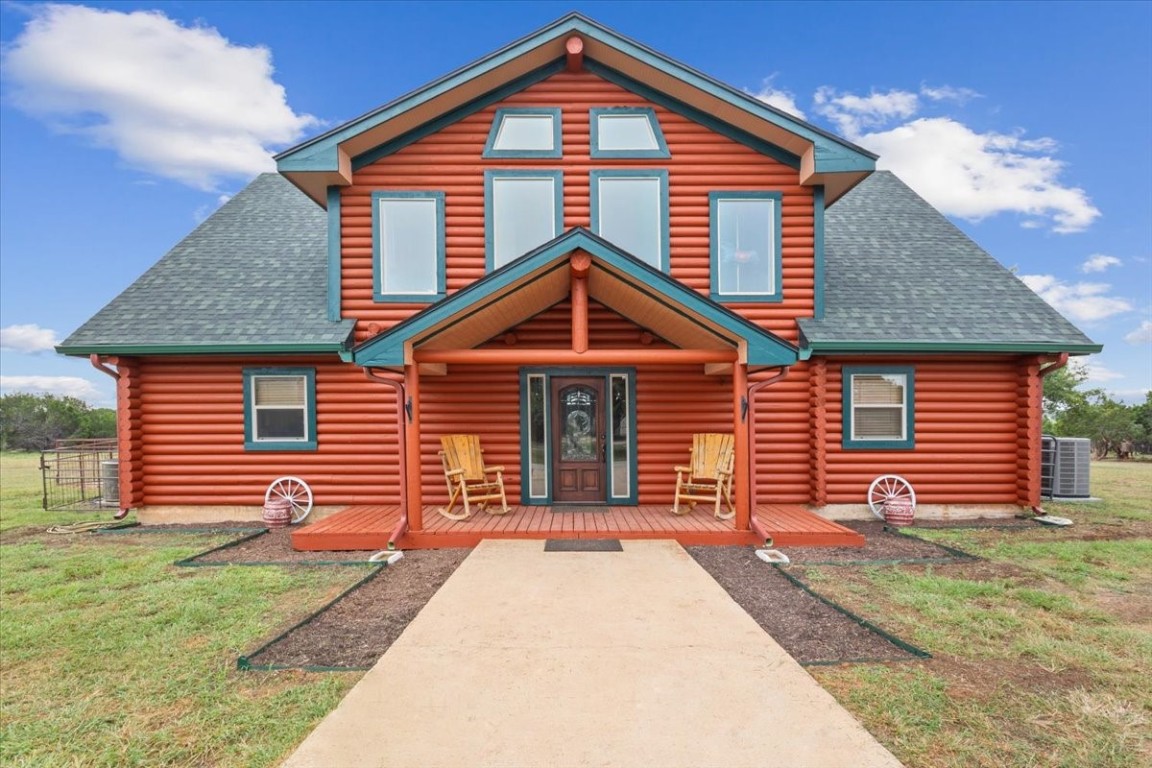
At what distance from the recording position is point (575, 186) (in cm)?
849

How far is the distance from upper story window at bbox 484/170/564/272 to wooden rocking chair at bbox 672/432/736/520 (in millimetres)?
3796

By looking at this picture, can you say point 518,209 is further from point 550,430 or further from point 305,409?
point 305,409

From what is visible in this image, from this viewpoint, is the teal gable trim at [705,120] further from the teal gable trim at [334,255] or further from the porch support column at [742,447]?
the teal gable trim at [334,255]

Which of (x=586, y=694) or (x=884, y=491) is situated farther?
(x=884, y=491)

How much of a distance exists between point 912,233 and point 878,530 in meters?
5.86

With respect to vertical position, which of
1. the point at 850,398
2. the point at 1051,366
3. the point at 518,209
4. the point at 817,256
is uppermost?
the point at 518,209

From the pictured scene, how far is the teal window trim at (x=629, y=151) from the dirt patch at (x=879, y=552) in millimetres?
5866

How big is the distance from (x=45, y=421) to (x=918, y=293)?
139 feet

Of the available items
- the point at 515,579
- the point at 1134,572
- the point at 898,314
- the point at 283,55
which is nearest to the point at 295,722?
the point at 515,579

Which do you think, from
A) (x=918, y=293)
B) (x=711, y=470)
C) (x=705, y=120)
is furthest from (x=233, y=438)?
(x=918, y=293)

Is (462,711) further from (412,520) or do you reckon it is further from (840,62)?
(840,62)

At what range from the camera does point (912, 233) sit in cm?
1041

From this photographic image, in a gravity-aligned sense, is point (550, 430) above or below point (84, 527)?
above

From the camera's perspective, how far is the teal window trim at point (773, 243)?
8.48 m
